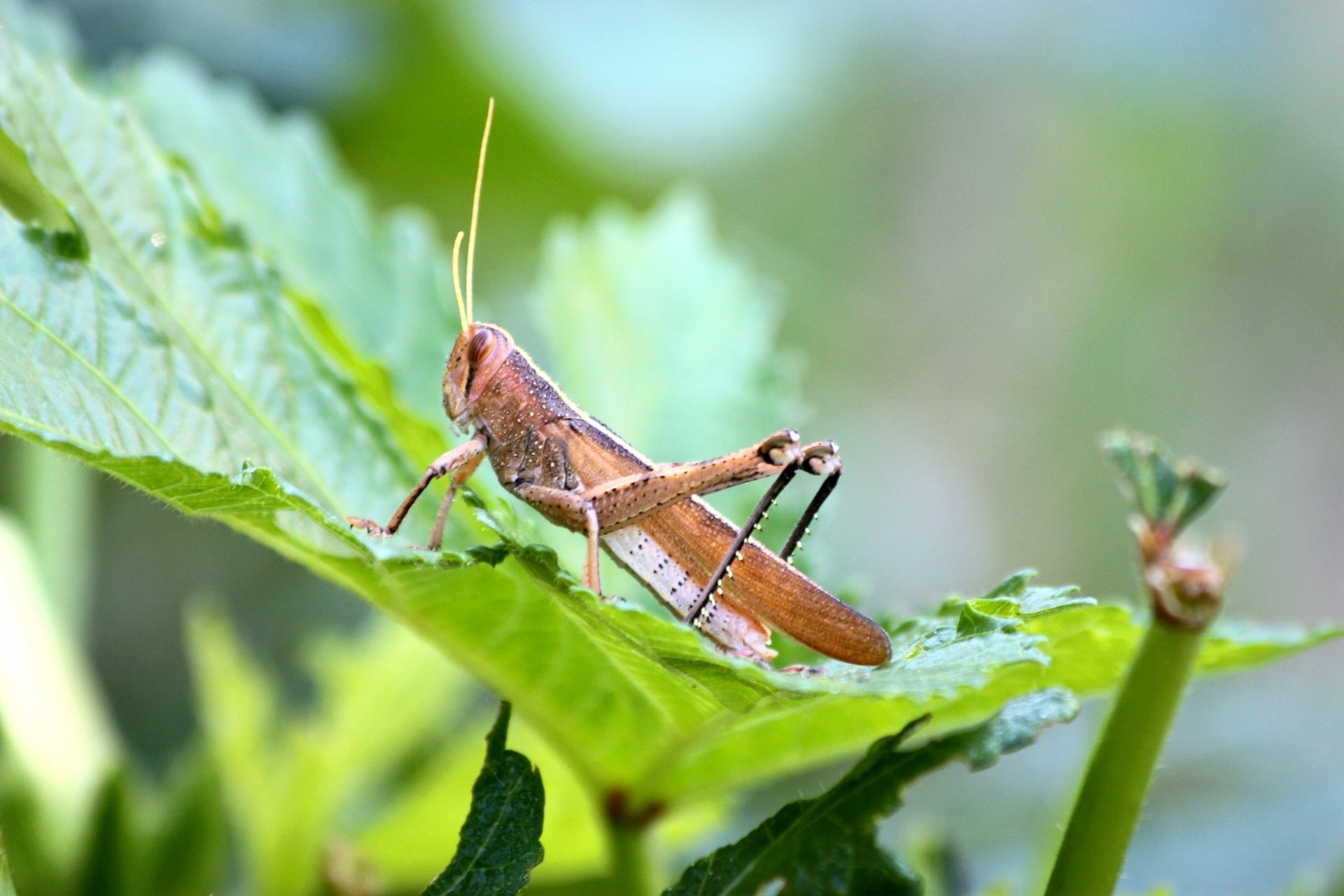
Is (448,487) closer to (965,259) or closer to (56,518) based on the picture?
(56,518)

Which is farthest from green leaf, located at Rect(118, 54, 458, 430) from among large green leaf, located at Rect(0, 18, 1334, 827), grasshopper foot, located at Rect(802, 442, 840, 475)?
grasshopper foot, located at Rect(802, 442, 840, 475)

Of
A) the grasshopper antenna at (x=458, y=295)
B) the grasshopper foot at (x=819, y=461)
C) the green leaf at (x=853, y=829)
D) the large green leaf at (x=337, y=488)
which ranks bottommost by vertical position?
the green leaf at (x=853, y=829)

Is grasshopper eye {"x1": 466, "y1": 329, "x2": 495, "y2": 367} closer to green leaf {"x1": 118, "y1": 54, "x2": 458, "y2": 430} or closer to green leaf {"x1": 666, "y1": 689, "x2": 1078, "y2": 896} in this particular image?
green leaf {"x1": 118, "y1": 54, "x2": 458, "y2": 430}

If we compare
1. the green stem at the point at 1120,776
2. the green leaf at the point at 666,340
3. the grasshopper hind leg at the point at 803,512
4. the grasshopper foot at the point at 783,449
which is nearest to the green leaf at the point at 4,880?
the green stem at the point at 1120,776

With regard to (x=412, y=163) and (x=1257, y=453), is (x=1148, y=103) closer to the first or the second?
(x=1257, y=453)

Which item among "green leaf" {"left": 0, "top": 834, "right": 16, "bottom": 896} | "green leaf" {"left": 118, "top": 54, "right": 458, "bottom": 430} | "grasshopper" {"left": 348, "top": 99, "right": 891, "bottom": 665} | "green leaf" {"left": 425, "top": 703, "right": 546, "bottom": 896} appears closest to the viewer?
"green leaf" {"left": 0, "top": 834, "right": 16, "bottom": 896}

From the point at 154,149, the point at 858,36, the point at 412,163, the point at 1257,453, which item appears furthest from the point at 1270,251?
the point at 154,149

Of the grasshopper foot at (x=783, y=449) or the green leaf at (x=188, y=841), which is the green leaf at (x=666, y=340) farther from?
the green leaf at (x=188, y=841)
